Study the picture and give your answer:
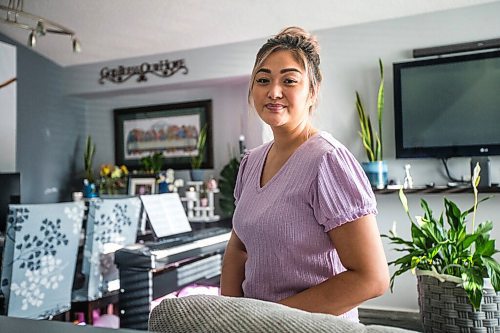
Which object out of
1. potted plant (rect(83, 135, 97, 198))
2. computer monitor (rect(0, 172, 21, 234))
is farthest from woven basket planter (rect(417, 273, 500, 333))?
potted plant (rect(83, 135, 97, 198))

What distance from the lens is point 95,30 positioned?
4309mm

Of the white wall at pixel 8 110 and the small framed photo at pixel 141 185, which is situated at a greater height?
the white wall at pixel 8 110

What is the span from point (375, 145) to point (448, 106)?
Answer: 60cm

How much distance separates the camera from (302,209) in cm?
91

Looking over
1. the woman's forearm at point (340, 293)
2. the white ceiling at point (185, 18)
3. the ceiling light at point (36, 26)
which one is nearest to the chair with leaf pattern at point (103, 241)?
the ceiling light at point (36, 26)

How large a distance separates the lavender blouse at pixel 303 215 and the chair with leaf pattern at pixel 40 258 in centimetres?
185

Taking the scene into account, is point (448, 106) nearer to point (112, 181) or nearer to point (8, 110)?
point (112, 181)

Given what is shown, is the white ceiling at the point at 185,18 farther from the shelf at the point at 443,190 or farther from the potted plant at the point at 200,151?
the shelf at the point at 443,190

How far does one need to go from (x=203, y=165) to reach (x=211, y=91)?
726mm

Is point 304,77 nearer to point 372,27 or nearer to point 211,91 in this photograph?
point 372,27

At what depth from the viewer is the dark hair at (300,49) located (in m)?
0.99

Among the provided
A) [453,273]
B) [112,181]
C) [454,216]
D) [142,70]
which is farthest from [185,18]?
[453,273]

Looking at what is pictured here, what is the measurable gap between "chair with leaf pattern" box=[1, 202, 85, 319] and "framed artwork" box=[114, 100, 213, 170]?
2.09 m

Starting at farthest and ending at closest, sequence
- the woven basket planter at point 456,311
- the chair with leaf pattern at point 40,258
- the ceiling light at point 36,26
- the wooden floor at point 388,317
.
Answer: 1. the wooden floor at point 388,317
2. the ceiling light at point 36,26
3. the chair with leaf pattern at point 40,258
4. the woven basket planter at point 456,311
